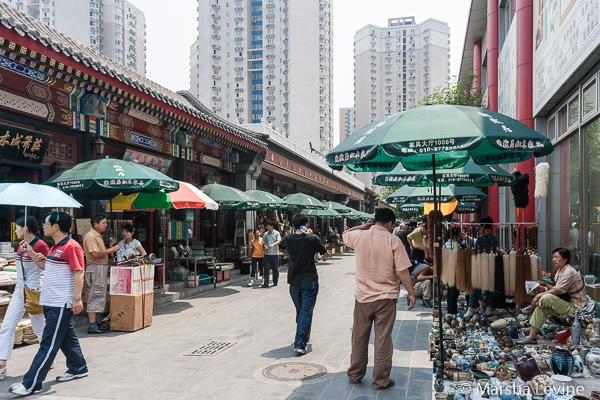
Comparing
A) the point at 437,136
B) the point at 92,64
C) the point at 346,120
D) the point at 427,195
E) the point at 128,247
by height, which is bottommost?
the point at 128,247

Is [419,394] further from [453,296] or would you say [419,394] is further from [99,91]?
[99,91]

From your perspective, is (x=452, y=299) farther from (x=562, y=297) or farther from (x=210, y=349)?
(x=210, y=349)

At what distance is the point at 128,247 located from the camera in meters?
8.98

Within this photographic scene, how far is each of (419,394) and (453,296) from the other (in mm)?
3993

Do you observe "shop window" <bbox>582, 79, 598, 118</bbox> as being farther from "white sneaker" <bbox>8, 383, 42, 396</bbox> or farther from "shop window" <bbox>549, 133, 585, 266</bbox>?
"white sneaker" <bbox>8, 383, 42, 396</bbox>

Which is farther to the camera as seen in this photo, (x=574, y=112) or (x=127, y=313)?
(x=574, y=112)

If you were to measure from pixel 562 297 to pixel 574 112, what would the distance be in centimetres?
409

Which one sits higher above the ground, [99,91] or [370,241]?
[99,91]

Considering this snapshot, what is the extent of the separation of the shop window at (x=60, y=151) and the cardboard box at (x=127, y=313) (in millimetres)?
3363

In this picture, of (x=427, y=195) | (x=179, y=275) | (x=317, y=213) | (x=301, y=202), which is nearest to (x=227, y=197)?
(x=179, y=275)

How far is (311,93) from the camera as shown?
89500 millimetres

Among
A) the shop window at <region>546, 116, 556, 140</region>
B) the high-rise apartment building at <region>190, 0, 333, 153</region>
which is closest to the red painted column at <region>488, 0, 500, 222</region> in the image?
the shop window at <region>546, 116, 556, 140</region>

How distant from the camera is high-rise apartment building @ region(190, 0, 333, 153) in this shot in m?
88.4

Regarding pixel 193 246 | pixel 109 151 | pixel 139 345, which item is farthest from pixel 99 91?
pixel 193 246
